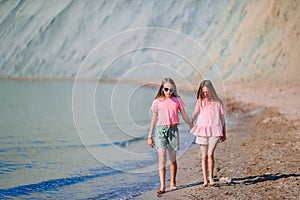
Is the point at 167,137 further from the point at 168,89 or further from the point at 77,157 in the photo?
the point at 77,157

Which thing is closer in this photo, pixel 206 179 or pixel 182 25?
pixel 206 179

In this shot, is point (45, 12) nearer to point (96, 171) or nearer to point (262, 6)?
point (262, 6)

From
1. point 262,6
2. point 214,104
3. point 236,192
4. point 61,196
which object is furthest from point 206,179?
point 262,6

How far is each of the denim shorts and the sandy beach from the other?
92 cm

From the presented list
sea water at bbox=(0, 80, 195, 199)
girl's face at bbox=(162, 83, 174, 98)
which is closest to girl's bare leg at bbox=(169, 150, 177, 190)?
sea water at bbox=(0, 80, 195, 199)

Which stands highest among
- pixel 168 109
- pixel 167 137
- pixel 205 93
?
pixel 205 93

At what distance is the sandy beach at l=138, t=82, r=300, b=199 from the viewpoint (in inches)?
323

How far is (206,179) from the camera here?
28.0ft

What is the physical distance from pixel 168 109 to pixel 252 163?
356cm

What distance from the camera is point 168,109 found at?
7.85 m

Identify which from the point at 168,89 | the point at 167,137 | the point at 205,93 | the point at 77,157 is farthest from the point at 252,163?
the point at 77,157

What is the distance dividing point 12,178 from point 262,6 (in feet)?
145

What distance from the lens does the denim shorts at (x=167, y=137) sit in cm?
790

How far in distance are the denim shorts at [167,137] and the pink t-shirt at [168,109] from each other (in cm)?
10
